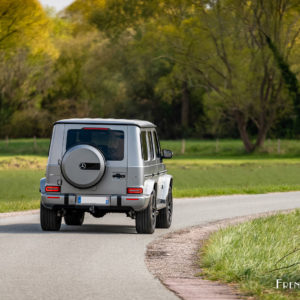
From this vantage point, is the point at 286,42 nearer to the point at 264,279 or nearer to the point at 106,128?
the point at 106,128

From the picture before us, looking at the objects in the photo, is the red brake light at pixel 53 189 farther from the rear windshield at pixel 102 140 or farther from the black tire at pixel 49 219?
the rear windshield at pixel 102 140

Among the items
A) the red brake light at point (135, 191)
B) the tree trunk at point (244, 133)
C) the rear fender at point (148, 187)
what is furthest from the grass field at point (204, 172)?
the red brake light at point (135, 191)

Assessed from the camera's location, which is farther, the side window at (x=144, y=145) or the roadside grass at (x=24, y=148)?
the roadside grass at (x=24, y=148)

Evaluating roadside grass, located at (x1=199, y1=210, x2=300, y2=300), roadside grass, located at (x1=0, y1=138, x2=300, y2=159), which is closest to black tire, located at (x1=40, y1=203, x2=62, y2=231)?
roadside grass, located at (x1=199, y1=210, x2=300, y2=300)

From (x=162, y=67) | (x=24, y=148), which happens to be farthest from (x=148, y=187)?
(x=162, y=67)

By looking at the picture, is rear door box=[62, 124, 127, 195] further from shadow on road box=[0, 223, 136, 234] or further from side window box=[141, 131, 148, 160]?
shadow on road box=[0, 223, 136, 234]

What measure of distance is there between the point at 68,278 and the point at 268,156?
51.9 metres

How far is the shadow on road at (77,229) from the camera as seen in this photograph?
53.3 feet

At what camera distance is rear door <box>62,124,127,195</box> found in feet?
50.4

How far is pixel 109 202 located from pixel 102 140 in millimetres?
1084

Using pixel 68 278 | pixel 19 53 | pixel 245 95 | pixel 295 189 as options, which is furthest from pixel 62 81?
pixel 68 278

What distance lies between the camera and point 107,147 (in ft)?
50.8

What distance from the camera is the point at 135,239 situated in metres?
15.1

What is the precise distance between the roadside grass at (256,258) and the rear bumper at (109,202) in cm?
143
